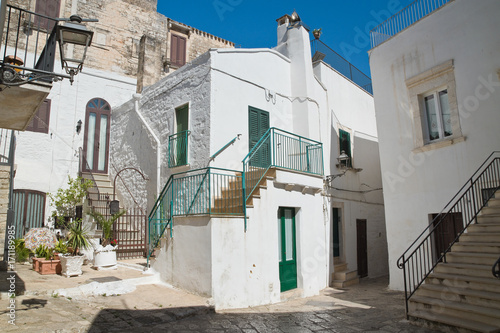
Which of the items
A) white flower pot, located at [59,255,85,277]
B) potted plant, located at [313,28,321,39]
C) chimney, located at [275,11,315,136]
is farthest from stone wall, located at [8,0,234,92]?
white flower pot, located at [59,255,85,277]

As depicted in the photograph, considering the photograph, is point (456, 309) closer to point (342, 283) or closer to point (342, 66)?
point (342, 283)

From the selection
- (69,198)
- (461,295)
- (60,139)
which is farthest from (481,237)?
(60,139)

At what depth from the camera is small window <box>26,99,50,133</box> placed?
43.0 ft

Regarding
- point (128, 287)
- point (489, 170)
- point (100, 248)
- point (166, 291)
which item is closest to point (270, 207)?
point (166, 291)

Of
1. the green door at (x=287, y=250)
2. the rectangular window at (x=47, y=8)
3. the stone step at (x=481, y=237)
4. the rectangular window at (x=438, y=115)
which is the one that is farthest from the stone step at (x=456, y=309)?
the rectangular window at (x=47, y=8)

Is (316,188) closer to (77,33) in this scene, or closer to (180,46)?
(77,33)

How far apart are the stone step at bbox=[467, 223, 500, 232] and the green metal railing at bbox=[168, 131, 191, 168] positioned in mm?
7727

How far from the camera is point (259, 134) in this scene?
11.5 metres

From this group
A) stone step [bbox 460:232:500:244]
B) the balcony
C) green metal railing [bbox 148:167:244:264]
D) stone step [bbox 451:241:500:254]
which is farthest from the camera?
green metal railing [bbox 148:167:244:264]

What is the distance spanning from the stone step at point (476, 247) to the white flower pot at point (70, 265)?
29.0 feet

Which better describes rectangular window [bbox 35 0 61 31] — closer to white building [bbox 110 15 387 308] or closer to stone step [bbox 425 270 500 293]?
white building [bbox 110 15 387 308]

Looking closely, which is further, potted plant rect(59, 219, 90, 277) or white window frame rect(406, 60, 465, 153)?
white window frame rect(406, 60, 465, 153)

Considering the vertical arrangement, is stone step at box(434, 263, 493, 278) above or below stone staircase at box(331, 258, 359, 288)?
above

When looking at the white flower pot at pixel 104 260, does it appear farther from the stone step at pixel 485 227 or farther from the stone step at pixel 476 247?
the stone step at pixel 485 227
